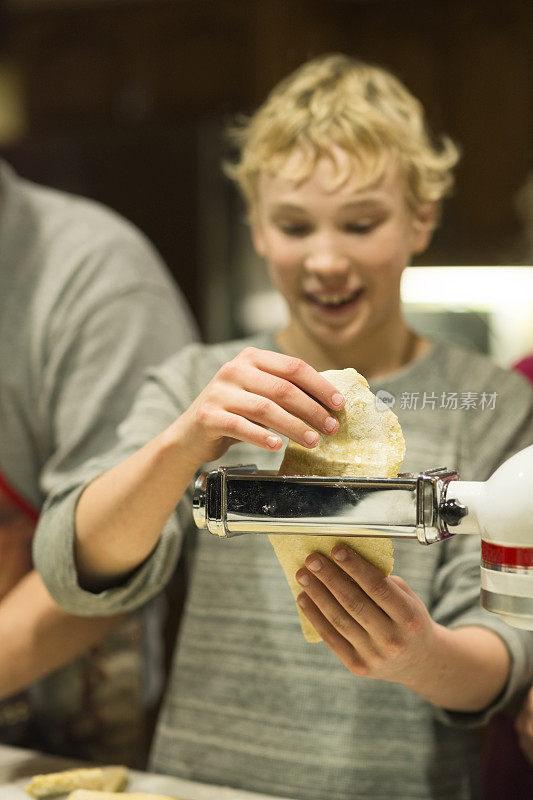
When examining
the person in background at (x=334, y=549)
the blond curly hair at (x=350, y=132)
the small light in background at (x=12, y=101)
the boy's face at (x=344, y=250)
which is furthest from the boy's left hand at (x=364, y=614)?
the small light in background at (x=12, y=101)

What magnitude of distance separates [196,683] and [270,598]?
0.13 meters

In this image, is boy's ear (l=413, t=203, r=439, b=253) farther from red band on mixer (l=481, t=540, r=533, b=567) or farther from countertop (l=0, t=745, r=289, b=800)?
countertop (l=0, t=745, r=289, b=800)

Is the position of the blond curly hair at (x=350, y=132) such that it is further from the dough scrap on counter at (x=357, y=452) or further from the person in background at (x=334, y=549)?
the dough scrap on counter at (x=357, y=452)

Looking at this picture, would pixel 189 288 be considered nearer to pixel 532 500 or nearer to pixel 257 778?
pixel 257 778

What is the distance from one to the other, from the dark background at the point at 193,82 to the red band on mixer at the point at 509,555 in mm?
354

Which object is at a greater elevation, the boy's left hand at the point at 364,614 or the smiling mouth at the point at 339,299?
the smiling mouth at the point at 339,299

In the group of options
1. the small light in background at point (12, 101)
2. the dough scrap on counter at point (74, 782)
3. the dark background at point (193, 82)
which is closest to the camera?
the dough scrap on counter at point (74, 782)

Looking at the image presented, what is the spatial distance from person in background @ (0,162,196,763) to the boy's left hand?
0.37m

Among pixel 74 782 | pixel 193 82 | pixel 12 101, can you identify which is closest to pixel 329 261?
pixel 74 782

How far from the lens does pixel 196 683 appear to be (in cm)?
87

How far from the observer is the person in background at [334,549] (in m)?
0.63

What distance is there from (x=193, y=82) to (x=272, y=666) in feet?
6.47

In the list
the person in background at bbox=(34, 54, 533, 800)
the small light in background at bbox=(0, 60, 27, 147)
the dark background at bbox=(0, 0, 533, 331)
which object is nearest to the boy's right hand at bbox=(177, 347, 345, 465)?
the person in background at bbox=(34, 54, 533, 800)

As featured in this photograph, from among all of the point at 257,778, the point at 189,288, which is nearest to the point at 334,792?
the point at 257,778
